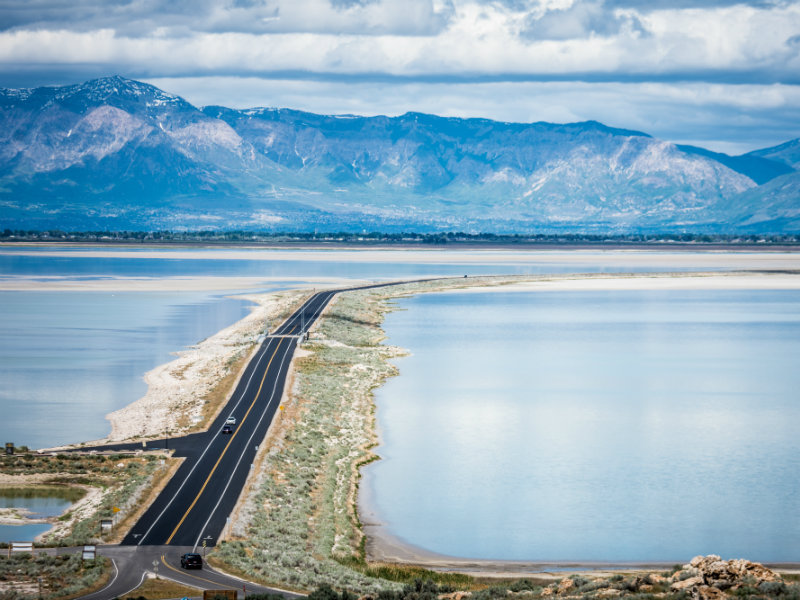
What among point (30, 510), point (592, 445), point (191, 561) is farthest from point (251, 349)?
point (191, 561)

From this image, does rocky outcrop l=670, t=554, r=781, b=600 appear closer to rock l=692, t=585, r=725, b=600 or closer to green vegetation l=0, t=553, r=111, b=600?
rock l=692, t=585, r=725, b=600

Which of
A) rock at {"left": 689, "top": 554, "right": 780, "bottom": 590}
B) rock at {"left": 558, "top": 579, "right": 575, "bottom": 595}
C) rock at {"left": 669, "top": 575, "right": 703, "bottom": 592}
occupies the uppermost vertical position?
rock at {"left": 689, "top": 554, "right": 780, "bottom": 590}

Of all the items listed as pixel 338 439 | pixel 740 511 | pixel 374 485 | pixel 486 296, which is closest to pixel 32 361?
pixel 338 439

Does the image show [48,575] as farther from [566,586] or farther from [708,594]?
[708,594]

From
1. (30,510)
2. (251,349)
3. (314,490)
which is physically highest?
(251,349)

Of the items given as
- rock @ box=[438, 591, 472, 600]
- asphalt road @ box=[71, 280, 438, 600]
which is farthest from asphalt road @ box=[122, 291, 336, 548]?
rock @ box=[438, 591, 472, 600]

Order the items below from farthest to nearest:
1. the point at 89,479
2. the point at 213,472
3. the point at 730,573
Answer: the point at 89,479 → the point at 213,472 → the point at 730,573
